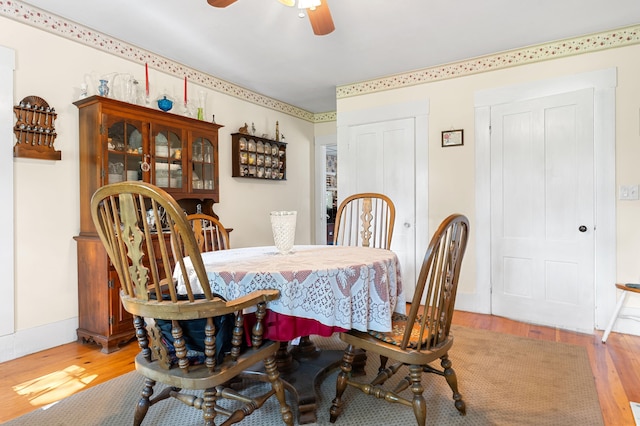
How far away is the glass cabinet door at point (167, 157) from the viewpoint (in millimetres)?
3076

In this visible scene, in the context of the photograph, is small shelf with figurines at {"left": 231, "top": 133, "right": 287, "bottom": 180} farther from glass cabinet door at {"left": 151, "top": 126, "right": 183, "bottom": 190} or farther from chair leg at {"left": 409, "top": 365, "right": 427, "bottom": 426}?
chair leg at {"left": 409, "top": 365, "right": 427, "bottom": 426}

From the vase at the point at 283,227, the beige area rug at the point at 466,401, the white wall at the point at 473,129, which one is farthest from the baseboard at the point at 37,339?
the white wall at the point at 473,129

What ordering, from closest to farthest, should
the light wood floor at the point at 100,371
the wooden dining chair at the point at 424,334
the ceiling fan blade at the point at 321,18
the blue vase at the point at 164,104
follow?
the wooden dining chair at the point at 424,334 → the light wood floor at the point at 100,371 → the ceiling fan blade at the point at 321,18 → the blue vase at the point at 164,104

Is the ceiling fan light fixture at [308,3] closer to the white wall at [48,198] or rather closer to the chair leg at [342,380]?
the chair leg at [342,380]

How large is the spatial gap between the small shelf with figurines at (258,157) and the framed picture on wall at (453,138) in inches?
79.4

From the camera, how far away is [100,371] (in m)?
2.31

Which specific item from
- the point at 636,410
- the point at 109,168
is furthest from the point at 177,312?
the point at 636,410

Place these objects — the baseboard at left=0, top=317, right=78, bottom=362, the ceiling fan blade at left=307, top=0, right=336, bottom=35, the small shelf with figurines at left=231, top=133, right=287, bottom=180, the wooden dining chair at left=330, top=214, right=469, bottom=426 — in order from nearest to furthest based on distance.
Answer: the wooden dining chair at left=330, top=214, right=469, bottom=426
the ceiling fan blade at left=307, top=0, right=336, bottom=35
the baseboard at left=0, top=317, right=78, bottom=362
the small shelf with figurines at left=231, top=133, right=287, bottom=180

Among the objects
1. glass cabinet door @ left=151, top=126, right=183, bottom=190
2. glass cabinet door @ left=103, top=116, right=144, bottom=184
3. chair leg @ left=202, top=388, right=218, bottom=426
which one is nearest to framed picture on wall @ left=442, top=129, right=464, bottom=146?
glass cabinet door @ left=151, top=126, right=183, bottom=190

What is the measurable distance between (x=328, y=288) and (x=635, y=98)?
306cm

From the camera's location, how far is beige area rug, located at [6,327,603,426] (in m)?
1.74

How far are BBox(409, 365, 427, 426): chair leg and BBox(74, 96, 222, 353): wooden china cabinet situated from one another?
2.15m

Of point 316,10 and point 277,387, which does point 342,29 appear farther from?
point 277,387

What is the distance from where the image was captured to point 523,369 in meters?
2.29
